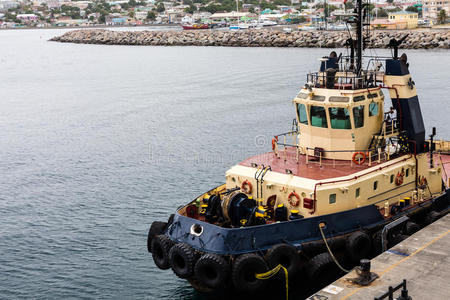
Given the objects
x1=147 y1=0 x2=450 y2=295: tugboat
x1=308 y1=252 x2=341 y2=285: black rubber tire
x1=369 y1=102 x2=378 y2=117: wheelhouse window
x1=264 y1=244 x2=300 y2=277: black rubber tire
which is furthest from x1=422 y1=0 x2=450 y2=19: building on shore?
x1=264 y1=244 x2=300 y2=277: black rubber tire

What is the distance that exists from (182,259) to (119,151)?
2281cm

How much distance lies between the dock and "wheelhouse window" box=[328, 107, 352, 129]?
162 inches

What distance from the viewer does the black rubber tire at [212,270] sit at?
48.8 ft

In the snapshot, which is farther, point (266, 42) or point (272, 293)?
point (266, 42)

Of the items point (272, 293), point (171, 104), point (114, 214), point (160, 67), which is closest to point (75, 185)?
point (114, 214)

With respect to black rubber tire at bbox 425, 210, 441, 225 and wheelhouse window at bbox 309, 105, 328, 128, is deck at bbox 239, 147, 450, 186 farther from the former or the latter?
black rubber tire at bbox 425, 210, 441, 225

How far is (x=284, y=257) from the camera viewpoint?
15.4 m

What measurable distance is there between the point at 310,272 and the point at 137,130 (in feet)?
95.7

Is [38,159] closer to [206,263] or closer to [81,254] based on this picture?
[81,254]

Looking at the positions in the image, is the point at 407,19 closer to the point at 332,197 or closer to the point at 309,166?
the point at 309,166

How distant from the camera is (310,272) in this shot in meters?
15.6

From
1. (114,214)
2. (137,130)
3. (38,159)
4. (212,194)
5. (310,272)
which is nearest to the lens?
(310,272)

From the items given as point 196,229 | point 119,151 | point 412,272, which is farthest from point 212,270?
point 119,151

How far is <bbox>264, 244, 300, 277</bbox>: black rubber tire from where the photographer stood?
15.2 meters
